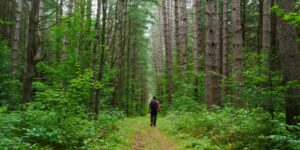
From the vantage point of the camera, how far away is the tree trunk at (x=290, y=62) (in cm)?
548

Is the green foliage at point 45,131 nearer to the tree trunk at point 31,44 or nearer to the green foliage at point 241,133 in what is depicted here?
the tree trunk at point 31,44

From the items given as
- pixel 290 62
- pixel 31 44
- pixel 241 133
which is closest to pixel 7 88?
pixel 31 44

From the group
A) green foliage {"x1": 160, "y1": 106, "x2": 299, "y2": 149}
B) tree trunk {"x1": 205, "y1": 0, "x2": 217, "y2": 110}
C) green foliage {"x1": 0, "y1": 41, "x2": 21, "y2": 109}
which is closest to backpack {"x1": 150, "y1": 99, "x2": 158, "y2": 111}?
tree trunk {"x1": 205, "y1": 0, "x2": 217, "y2": 110}

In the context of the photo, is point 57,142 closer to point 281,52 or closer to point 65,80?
Answer: point 281,52

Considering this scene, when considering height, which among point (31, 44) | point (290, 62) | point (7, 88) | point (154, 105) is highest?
point (31, 44)

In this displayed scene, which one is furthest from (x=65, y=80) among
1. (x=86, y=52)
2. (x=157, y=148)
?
(x=157, y=148)

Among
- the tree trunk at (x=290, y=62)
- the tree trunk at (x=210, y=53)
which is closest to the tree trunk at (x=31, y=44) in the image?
the tree trunk at (x=290, y=62)

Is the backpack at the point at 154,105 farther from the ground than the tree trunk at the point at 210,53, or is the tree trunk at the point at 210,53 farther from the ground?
the tree trunk at the point at 210,53

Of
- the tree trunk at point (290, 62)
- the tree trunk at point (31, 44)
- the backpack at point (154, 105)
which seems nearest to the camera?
the tree trunk at point (290, 62)

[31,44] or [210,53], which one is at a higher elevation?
[210,53]

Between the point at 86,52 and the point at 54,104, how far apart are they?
6681mm

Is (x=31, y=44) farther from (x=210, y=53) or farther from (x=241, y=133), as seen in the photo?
(x=210, y=53)

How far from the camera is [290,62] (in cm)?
560

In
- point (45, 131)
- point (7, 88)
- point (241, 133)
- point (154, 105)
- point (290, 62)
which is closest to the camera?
point (290, 62)
